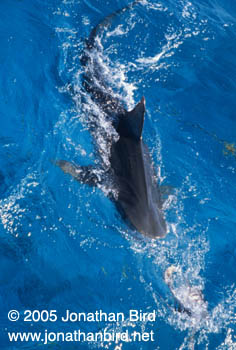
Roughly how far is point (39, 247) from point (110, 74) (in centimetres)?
367

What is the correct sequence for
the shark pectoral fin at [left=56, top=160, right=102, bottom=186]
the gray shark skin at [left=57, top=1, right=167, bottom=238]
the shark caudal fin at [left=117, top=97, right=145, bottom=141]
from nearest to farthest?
the gray shark skin at [left=57, top=1, right=167, bottom=238] → the shark caudal fin at [left=117, top=97, right=145, bottom=141] → the shark pectoral fin at [left=56, top=160, right=102, bottom=186]

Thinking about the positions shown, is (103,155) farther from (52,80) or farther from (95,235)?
(52,80)

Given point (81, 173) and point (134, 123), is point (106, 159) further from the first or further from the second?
point (134, 123)

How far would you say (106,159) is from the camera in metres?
5.87

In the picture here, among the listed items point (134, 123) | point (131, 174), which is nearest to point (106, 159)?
point (131, 174)

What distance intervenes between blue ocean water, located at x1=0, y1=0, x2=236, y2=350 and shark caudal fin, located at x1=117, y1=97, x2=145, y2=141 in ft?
1.30

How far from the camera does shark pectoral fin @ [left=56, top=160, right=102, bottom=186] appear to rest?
5.73 m

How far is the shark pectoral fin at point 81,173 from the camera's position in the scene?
5.73 metres

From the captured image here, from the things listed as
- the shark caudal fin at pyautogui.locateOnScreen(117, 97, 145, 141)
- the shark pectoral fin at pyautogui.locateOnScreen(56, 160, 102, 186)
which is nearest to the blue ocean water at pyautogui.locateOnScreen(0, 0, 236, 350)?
the shark pectoral fin at pyautogui.locateOnScreen(56, 160, 102, 186)

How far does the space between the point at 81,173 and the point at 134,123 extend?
119cm

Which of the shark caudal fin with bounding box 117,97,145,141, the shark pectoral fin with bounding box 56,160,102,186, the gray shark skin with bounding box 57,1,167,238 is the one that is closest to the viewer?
the gray shark skin with bounding box 57,1,167,238

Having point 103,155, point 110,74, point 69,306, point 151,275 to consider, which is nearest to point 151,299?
point 151,275

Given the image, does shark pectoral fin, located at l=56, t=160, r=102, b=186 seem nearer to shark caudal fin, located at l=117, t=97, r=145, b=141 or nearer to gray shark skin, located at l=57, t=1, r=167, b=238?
gray shark skin, located at l=57, t=1, r=167, b=238

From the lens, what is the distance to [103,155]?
234 inches
